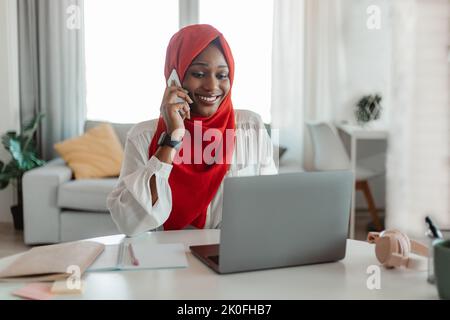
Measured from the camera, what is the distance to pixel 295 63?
438cm

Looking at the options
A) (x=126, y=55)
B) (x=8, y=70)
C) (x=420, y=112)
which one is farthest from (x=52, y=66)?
(x=420, y=112)

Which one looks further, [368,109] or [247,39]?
[247,39]

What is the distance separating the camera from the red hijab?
1844 millimetres

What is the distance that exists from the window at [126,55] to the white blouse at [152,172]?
97.5 inches

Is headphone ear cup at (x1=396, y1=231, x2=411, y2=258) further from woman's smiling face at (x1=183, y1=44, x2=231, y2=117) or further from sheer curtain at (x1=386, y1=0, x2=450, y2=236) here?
sheer curtain at (x1=386, y1=0, x2=450, y2=236)

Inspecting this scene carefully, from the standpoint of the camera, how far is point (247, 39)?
14.4 ft

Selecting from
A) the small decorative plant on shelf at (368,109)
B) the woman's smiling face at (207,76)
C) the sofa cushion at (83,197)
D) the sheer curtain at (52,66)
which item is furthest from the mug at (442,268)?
the sheer curtain at (52,66)

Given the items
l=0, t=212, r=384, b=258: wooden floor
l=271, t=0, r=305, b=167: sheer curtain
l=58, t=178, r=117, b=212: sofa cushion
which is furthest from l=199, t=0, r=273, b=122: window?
l=58, t=178, r=117, b=212: sofa cushion

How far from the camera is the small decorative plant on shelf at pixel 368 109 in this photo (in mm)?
4234

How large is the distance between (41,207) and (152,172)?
7.30 ft

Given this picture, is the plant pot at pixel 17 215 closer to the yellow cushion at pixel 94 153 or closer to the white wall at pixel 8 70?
the white wall at pixel 8 70

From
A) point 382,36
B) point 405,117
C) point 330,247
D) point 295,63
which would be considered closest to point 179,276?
point 330,247

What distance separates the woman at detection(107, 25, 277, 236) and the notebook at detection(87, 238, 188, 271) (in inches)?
9.0

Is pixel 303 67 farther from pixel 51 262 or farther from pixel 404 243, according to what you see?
pixel 51 262
